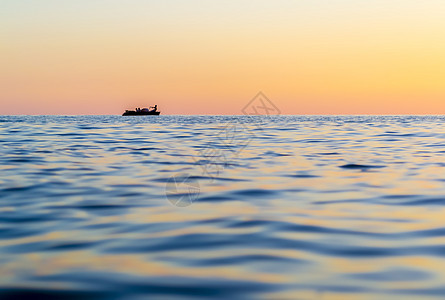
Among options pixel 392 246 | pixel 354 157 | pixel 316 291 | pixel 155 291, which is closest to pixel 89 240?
pixel 155 291

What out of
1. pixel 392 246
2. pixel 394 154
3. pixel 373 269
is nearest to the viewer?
pixel 373 269

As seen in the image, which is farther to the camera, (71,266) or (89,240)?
(89,240)

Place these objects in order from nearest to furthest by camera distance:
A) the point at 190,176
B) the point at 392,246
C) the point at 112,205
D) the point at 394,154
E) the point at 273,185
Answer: the point at 392,246 < the point at 112,205 < the point at 273,185 < the point at 190,176 < the point at 394,154

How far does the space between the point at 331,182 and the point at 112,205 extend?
512 cm

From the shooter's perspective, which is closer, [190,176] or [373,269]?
[373,269]

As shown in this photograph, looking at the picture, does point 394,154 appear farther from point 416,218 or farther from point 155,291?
point 155,291

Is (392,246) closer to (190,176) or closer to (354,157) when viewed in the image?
(190,176)

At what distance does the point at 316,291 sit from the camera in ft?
15.7

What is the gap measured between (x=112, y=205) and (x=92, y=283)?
3.91 m

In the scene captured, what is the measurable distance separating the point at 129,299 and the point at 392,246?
3.34 meters

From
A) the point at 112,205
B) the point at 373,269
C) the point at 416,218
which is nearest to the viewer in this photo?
the point at 373,269

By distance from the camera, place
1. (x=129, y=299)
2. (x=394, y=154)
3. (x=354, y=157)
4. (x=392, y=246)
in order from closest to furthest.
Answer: (x=129, y=299)
(x=392, y=246)
(x=354, y=157)
(x=394, y=154)

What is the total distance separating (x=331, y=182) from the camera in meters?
11.5

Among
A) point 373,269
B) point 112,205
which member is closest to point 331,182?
point 112,205
